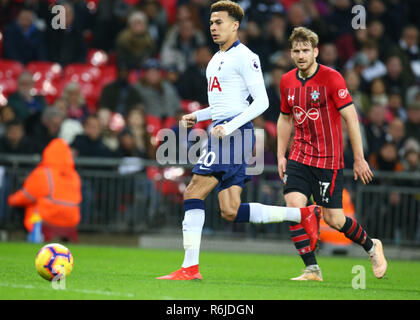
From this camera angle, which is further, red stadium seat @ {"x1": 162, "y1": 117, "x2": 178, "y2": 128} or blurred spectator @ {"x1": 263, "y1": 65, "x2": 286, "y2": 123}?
blurred spectator @ {"x1": 263, "y1": 65, "x2": 286, "y2": 123}

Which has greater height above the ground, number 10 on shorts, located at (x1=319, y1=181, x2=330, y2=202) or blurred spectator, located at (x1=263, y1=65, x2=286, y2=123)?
blurred spectator, located at (x1=263, y1=65, x2=286, y2=123)

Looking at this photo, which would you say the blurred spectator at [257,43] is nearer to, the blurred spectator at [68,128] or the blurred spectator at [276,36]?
the blurred spectator at [276,36]

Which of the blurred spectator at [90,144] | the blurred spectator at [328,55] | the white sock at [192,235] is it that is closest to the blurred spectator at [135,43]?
the blurred spectator at [90,144]

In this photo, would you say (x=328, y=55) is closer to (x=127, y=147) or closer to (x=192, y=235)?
(x=127, y=147)

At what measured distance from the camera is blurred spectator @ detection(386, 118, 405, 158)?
16688 mm

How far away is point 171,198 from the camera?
14938 millimetres

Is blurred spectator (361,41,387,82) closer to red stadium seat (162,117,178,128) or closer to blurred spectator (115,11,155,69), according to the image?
red stadium seat (162,117,178,128)

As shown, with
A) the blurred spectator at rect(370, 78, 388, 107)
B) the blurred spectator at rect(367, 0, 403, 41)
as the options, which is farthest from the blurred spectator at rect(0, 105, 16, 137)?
the blurred spectator at rect(367, 0, 403, 41)

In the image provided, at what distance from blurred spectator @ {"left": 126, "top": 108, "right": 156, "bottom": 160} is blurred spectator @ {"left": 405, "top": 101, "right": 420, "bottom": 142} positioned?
5.43 m

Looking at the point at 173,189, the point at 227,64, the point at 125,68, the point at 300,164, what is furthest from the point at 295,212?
the point at 125,68

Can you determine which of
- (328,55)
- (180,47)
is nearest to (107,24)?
(180,47)

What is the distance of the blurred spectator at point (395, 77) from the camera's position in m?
18.8

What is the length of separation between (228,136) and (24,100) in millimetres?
9056

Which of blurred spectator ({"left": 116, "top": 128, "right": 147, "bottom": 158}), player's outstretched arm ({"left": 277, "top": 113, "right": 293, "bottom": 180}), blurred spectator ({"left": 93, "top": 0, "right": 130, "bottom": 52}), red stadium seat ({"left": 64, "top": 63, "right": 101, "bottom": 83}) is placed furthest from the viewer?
blurred spectator ({"left": 93, "top": 0, "right": 130, "bottom": 52})
